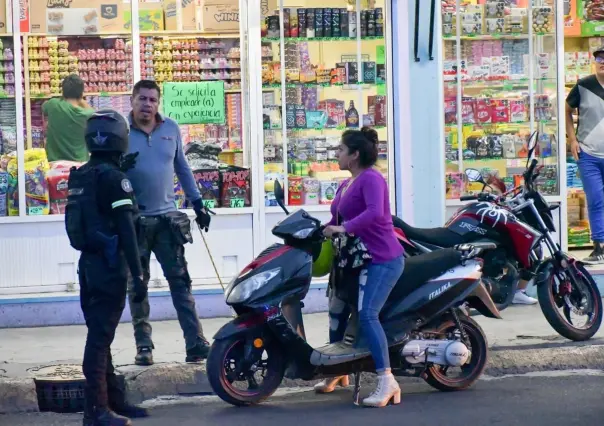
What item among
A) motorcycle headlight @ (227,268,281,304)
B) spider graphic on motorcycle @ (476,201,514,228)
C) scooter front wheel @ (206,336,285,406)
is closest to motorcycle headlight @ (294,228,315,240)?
motorcycle headlight @ (227,268,281,304)

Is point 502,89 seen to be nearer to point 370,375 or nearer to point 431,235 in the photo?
point 431,235

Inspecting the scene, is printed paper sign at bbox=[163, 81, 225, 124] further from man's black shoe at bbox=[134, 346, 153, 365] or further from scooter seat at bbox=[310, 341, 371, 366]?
scooter seat at bbox=[310, 341, 371, 366]

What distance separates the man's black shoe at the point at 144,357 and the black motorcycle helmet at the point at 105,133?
2032 millimetres

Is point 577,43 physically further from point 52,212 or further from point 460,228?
point 52,212

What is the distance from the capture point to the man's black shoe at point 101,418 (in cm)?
709

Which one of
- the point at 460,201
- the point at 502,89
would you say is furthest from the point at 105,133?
the point at 502,89

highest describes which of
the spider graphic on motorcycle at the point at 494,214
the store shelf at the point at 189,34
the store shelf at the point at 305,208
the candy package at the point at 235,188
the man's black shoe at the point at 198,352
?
the store shelf at the point at 189,34

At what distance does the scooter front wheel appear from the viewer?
7.48m

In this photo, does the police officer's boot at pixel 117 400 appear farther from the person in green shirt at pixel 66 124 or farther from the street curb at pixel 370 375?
the person in green shirt at pixel 66 124

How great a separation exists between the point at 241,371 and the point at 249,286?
0.51m

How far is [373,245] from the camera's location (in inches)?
303

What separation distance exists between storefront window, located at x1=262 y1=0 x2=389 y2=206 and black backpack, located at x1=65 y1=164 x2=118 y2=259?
13.8 ft

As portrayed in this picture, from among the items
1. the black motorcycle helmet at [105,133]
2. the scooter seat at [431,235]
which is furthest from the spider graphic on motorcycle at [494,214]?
the black motorcycle helmet at [105,133]

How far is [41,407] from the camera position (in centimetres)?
803
